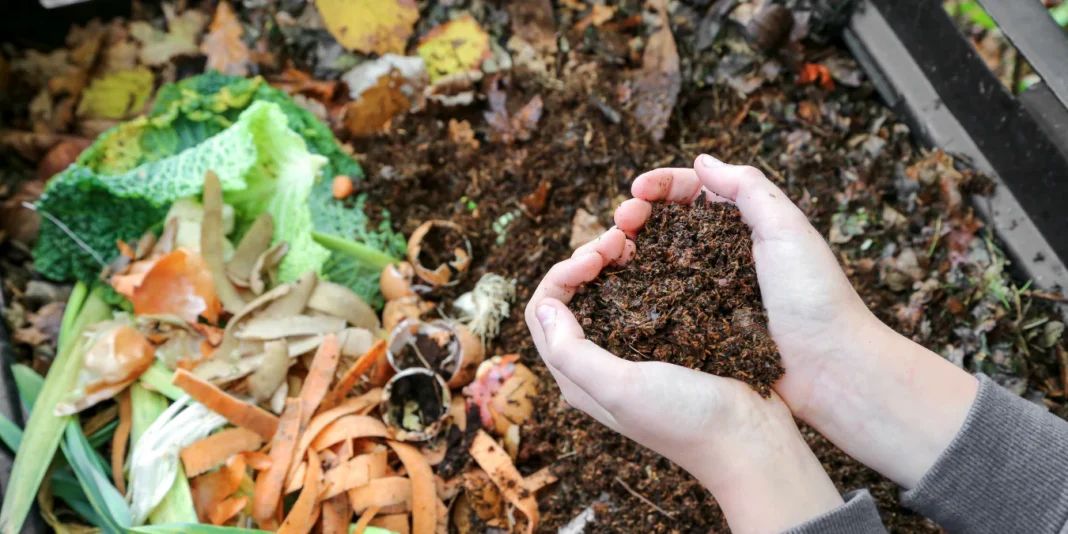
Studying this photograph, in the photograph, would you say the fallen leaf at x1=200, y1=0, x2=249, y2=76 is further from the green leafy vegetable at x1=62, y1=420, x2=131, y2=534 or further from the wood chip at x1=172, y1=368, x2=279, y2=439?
the green leafy vegetable at x1=62, y1=420, x2=131, y2=534

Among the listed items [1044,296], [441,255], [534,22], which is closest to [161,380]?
[441,255]

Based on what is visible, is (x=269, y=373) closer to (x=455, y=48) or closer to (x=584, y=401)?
(x=584, y=401)

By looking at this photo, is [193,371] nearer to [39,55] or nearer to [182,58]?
[182,58]

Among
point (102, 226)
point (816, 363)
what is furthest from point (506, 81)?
point (816, 363)

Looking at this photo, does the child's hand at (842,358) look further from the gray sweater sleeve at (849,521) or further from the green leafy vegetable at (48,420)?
the green leafy vegetable at (48,420)

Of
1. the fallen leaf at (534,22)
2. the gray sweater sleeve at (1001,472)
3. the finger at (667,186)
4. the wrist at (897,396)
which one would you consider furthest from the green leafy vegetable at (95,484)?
the fallen leaf at (534,22)

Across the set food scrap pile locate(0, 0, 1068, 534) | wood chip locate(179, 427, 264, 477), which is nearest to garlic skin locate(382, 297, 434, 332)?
food scrap pile locate(0, 0, 1068, 534)

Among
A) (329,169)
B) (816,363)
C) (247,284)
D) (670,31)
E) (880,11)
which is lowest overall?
(247,284)
